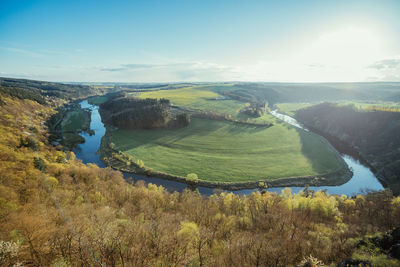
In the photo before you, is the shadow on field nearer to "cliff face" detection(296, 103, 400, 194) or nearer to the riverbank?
the riverbank

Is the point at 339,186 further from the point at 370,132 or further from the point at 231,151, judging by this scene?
the point at 370,132

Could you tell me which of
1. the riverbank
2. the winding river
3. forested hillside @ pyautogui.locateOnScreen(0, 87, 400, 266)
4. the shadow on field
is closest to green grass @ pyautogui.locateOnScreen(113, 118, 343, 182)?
the shadow on field

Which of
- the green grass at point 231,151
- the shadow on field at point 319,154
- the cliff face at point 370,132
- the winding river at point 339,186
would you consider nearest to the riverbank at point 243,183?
the winding river at point 339,186

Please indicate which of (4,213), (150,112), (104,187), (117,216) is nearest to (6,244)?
(4,213)

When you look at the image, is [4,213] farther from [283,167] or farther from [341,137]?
[341,137]

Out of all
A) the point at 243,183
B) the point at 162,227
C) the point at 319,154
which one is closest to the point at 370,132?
the point at 319,154

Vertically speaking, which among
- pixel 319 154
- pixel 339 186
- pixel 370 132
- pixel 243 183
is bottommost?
pixel 339 186
